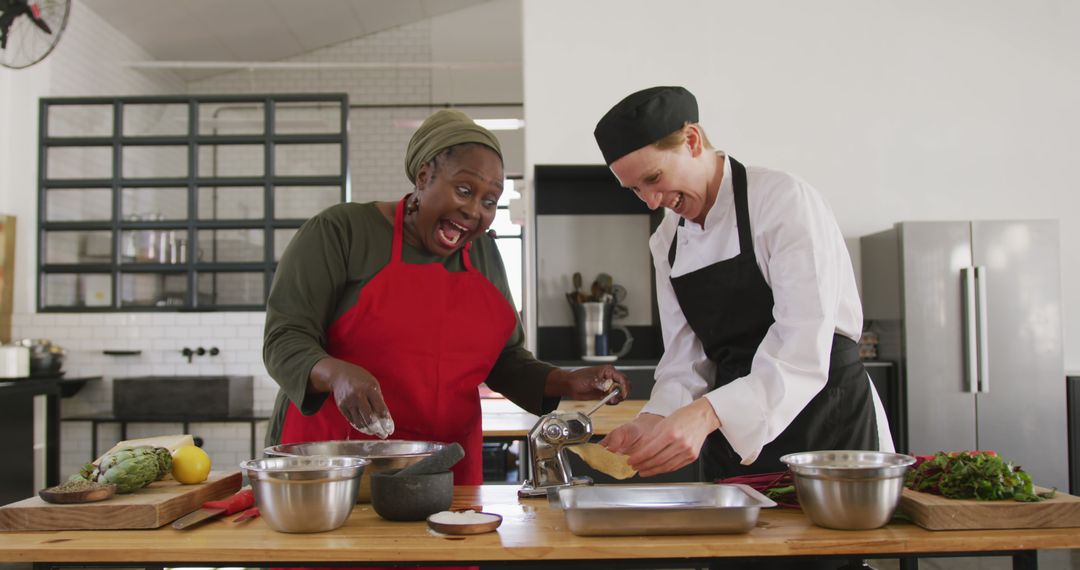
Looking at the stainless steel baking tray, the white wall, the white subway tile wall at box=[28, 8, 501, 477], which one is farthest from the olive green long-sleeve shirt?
the white subway tile wall at box=[28, 8, 501, 477]

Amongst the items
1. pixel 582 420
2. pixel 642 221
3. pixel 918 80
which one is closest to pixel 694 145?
pixel 582 420

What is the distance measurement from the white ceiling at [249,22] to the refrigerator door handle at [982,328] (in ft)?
23.4

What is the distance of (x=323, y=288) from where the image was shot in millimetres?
1981

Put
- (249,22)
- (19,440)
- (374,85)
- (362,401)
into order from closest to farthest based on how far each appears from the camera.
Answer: (362,401) < (19,440) < (249,22) < (374,85)

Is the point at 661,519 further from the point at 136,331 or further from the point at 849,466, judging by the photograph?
the point at 136,331

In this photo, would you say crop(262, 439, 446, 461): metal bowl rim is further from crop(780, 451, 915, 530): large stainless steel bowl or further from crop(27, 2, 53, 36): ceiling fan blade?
crop(27, 2, 53, 36): ceiling fan blade

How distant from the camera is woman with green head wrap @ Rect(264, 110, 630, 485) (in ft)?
6.45

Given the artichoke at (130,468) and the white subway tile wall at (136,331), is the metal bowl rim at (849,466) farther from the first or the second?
the white subway tile wall at (136,331)

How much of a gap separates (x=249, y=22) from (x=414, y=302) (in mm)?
8091

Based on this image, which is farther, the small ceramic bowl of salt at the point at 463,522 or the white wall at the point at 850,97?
the white wall at the point at 850,97

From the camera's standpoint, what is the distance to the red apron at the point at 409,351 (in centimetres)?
202

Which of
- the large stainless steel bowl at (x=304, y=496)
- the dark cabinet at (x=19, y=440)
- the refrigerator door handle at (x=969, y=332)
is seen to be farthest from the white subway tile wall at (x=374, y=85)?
the large stainless steel bowl at (x=304, y=496)

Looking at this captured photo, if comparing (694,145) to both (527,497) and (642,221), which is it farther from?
(642,221)

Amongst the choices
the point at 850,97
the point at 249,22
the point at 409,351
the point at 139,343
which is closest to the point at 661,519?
the point at 409,351
